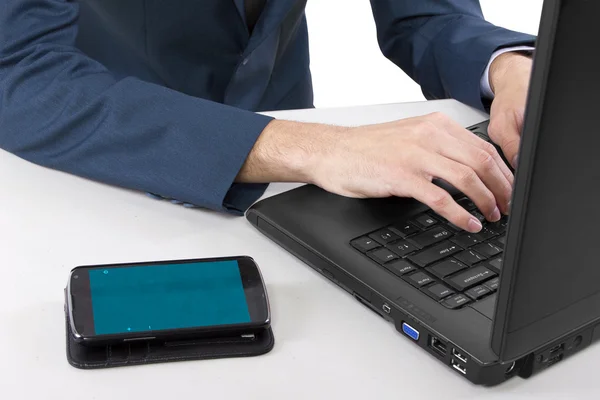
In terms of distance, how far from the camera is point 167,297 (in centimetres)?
76

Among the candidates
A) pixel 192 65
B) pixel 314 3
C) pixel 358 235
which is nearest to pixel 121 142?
pixel 358 235

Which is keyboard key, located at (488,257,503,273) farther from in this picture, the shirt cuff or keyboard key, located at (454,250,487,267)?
the shirt cuff

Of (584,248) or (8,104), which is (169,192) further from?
(584,248)

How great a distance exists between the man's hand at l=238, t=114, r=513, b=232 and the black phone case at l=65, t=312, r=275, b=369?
0.74ft

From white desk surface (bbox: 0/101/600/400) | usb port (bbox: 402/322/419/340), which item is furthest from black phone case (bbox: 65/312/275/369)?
usb port (bbox: 402/322/419/340)

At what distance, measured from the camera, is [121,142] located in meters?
0.98

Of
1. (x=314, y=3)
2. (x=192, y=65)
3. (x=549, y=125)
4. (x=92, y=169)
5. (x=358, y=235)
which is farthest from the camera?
(x=314, y=3)

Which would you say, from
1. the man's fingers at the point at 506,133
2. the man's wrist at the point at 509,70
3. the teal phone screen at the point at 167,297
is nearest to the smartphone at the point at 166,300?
the teal phone screen at the point at 167,297

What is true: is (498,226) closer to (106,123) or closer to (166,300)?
(166,300)

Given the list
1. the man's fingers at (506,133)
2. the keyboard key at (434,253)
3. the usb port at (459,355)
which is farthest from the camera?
the man's fingers at (506,133)

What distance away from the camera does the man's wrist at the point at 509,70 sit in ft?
3.69

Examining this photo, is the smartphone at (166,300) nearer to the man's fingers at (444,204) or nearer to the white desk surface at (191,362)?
the white desk surface at (191,362)

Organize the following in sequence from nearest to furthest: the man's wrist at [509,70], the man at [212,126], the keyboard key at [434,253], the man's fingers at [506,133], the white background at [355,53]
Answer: the keyboard key at [434,253] < the man at [212,126] < the man's fingers at [506,133] < the man's wrist at [509,70] < the white background at [355,53]

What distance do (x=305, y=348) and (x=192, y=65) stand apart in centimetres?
74
